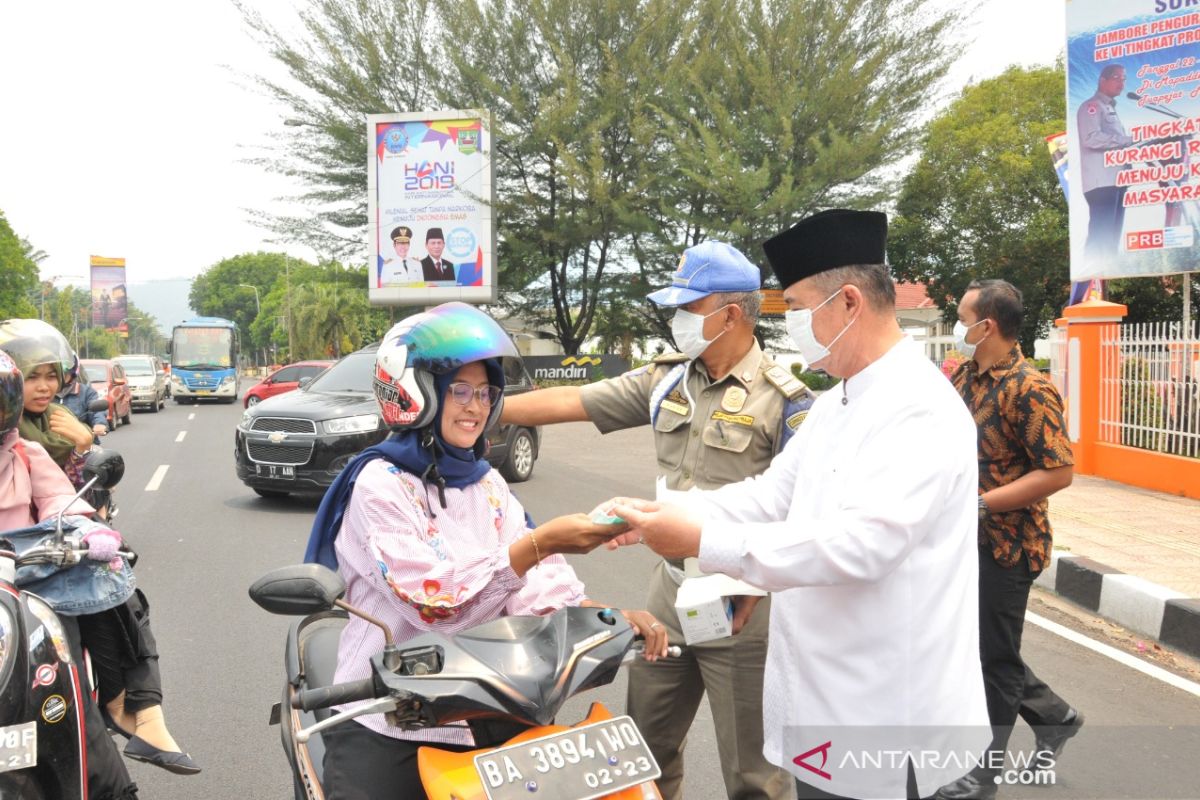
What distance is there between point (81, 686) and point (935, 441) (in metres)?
2.36

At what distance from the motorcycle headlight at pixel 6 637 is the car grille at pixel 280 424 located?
24.8 ft

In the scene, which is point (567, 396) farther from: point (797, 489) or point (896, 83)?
point (896, 83)

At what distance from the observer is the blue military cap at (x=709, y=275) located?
3.04 meters

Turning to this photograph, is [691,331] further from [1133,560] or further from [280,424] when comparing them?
[280,424]

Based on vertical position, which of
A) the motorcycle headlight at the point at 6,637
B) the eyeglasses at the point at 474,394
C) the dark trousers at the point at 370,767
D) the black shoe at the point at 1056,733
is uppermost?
the eyeglasses at the point at 474,394

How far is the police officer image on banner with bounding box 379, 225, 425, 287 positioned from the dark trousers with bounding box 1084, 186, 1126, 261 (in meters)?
17.4

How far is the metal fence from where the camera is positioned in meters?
9.96

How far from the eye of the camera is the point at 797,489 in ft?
7.18

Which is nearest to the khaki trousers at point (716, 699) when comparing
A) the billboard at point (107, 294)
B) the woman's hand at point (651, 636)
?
the woman's hand at point (651, 636)

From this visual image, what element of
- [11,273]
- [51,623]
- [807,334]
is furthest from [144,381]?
[11,273]

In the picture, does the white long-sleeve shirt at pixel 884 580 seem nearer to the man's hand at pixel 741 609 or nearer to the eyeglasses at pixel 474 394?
the man's hand at pixel 741 609

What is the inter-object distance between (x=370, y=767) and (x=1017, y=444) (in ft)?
8.32

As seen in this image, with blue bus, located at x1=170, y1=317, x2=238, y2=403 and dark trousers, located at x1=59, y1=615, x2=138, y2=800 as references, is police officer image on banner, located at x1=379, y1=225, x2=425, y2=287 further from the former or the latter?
dark trousers, located at x1=59, y1=615, x2=138, y2=800

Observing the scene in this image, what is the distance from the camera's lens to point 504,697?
188 centimetres
